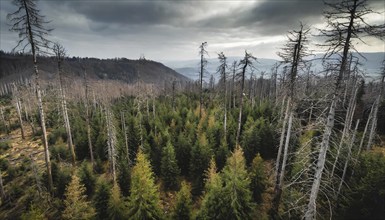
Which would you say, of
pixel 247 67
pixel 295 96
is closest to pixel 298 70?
pixel 295 96

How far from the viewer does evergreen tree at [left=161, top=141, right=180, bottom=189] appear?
2220cm

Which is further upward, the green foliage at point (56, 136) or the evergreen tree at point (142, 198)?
the evergreen tree at point (142, 198)

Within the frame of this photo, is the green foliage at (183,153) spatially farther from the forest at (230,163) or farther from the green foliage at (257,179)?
the green foliage at (257,179)

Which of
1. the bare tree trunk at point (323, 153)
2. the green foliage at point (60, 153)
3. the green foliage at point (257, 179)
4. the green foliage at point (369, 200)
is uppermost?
the bare tree trunk at point (323, 153)

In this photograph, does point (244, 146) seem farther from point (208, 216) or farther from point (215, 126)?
point (208, 216)

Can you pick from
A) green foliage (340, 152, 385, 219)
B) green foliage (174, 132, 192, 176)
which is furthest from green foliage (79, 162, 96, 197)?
green foliage (340, 152, 385, 219)

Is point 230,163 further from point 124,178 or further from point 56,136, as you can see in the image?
point 56,136

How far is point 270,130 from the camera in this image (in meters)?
26.6

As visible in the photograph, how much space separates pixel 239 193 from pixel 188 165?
1167 centimetres

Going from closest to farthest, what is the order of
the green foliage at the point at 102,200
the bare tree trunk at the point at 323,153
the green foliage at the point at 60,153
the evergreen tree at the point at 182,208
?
the bare tree trunk at the point at 323,153
the evergreen tree at the point at 182,208
the green foliage at the point at 102,200
the green foliage at the point at 60,153

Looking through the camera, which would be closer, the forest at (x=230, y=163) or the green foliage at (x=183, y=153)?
the forest at (x=230, y=163)

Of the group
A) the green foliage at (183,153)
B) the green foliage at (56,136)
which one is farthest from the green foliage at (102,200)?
the green foliage at (56,136)

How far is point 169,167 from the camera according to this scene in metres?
22.3

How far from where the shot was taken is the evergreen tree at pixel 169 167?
22203mm
